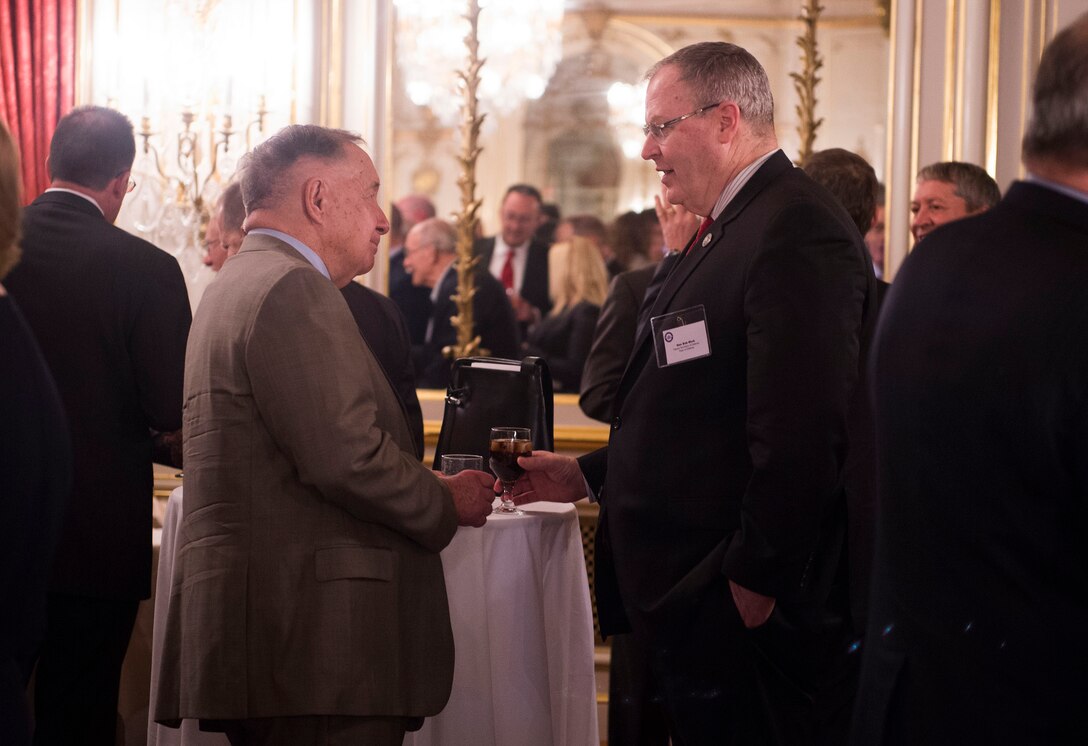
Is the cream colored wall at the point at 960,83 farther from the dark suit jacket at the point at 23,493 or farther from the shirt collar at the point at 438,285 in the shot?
the dark suit jacket at the point at 23,493

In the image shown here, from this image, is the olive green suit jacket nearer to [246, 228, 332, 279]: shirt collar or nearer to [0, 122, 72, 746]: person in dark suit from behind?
[246, 228, 332, 279]: shirt collar

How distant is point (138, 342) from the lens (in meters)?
2.71

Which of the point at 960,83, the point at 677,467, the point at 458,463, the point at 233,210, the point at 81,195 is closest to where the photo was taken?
the point at 677,467

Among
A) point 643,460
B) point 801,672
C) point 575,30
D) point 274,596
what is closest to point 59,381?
point 274,596

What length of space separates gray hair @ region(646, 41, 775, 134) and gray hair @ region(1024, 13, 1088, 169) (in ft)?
2.97

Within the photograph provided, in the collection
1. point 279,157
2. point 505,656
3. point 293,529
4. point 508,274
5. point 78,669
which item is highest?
point 279,157

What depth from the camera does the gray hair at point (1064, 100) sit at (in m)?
1.27

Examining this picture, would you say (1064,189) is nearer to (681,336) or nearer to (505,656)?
(681,336)

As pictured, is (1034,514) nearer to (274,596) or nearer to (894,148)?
(274,596)

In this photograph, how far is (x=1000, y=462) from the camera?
1274mm

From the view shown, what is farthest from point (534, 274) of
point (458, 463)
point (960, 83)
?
point (458, 463)

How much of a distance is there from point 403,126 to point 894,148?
2.00m

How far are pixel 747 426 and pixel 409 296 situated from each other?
2951 mm

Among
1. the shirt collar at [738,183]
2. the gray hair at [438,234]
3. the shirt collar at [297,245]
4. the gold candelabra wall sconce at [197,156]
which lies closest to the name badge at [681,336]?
the shirt collar at [738,183]
